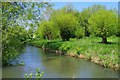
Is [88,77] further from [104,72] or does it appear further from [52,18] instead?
[52,18]

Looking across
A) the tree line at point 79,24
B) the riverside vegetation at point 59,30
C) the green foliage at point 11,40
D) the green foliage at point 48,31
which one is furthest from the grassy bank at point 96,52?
the green foliage at point 48,31

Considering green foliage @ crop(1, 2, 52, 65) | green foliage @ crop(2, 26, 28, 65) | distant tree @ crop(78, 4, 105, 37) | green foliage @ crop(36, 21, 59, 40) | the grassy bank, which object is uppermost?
distant tree @ crop(78, 4, 105, 37)

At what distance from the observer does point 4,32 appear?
4.00 meters

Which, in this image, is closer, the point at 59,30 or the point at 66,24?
the point at 66,24

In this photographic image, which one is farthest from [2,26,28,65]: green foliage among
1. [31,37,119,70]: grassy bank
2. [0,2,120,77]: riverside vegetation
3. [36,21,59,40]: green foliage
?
[36,21,59,40]: green foliage

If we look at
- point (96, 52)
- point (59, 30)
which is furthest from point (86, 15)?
point (96, 52)

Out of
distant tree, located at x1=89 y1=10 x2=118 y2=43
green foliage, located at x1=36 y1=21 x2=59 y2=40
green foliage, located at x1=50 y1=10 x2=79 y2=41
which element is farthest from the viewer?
green foliage, located at x1=36 y1=21 x2=59 y2=40

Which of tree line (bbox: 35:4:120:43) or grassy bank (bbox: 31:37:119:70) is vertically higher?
tree line (bbox: 35:4:120:43)

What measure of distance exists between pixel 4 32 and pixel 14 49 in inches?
39.4

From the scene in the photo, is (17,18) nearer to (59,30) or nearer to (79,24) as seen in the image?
(59,30)

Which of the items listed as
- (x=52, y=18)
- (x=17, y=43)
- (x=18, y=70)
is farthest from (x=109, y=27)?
(x=17, y=43)

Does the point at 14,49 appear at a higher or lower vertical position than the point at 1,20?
lower

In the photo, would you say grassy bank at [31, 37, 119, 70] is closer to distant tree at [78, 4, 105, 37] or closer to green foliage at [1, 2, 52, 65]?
green foliage at [1, 2, 52, 65]

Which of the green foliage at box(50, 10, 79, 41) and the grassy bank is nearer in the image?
the grassy bank
